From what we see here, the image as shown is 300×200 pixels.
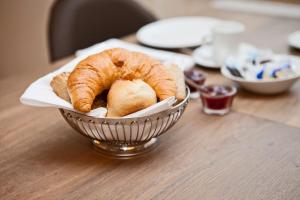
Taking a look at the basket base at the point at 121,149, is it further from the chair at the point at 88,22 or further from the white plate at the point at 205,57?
the chair at the point at 88,22

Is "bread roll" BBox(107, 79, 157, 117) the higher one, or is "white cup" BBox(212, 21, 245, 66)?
"bread roll" BBox(107, 79, 157, 117)

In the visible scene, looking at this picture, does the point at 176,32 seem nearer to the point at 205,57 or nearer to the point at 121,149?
the point at 205,57

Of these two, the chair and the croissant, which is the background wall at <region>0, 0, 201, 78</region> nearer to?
the chair

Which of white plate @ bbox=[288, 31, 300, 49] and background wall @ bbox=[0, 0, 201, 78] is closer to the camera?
white plate @ bbox=[288, 31, 300, 49]

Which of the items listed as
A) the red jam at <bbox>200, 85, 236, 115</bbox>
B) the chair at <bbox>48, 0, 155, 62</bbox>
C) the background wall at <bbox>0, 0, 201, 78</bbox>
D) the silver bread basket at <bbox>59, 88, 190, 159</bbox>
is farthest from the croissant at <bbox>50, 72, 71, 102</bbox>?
the background wall at <bbox>0, 0, 201, 78</bbox>

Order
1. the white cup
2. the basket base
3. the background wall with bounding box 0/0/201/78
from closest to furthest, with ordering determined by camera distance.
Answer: the basket base
the white cup
the background wall with bounding box 0/0/201/78

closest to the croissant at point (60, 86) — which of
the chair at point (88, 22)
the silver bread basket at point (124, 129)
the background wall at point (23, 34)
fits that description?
the silver bread basket at point (124, 129)

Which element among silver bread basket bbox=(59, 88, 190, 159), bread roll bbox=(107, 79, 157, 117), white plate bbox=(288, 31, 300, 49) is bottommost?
white plate bbox=(288, 31, 300, 49)
